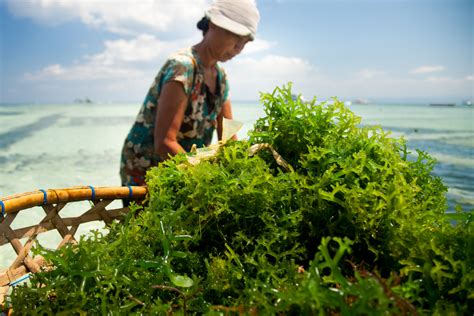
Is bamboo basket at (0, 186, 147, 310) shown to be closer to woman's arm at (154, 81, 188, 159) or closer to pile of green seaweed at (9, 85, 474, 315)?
pile of green seaweed at (9, 85, 474, 315)

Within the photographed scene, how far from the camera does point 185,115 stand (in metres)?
2.79

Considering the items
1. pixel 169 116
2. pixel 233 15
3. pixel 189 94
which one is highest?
pixel 233 15

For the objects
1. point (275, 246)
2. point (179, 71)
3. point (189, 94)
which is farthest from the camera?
point (189, 94)

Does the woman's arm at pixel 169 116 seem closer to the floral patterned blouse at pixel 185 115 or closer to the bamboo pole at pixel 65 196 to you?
the floral patterned blouse at pixel 185 115

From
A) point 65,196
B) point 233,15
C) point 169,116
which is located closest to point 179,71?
point 169,116

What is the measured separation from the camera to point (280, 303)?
81 centimetres

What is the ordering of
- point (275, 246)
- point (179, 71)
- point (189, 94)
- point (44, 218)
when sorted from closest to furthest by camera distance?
point (275, 246) → point (44, 218) → point (179, 71) → point (189, 94)

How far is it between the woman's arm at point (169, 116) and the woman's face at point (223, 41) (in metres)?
0.48

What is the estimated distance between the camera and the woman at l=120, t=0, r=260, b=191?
99.0 inches

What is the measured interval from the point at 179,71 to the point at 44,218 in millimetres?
1314

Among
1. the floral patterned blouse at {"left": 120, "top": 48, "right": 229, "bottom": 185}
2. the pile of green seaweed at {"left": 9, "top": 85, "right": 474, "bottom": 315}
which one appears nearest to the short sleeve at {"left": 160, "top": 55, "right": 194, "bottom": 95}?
the floral patterned blouse at {"left": 120, "top": 48, "right": 229, "bottom": 185}

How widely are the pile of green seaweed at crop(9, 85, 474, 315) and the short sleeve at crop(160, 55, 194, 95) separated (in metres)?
1.25

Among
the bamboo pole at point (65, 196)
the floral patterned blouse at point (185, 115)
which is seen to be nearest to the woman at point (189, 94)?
the floral patterned blouse at point (185, 115)

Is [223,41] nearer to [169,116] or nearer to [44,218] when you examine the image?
[169,116]
